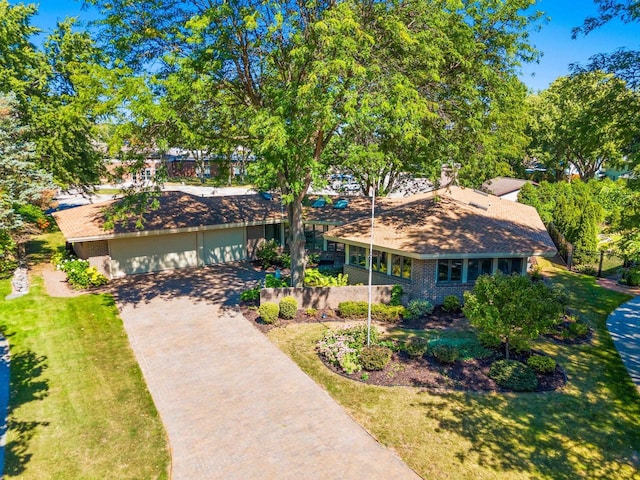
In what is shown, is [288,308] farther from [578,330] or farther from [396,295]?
[578,330]

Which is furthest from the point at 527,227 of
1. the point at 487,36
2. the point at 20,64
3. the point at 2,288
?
the point at 20,64

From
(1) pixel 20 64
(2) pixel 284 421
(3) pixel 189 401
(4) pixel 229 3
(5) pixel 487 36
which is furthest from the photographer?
(1) pixel 20 64

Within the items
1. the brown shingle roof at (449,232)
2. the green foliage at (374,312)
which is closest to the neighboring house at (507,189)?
the brown shingle roof at (449,232)

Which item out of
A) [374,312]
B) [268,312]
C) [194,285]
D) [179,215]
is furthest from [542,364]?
[179,215]

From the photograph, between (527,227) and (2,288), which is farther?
(527,227)

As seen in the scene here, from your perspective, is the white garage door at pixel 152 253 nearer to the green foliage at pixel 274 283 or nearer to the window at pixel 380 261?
the green foliage at pixel 274 283

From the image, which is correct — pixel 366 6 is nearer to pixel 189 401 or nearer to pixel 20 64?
pixel 189 401

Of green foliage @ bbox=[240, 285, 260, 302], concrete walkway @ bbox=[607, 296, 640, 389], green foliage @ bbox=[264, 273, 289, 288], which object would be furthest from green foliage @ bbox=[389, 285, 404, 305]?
concrete walkway @ bbox=[607, 296, 640, 389]
